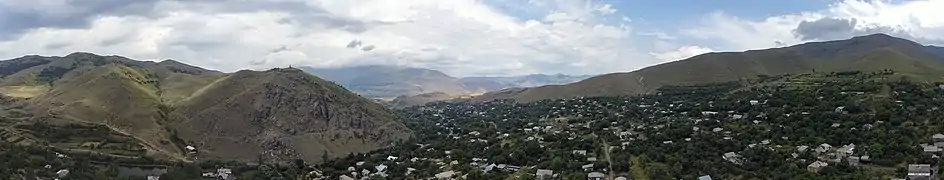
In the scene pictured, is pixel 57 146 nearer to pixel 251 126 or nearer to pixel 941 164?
pixel 251 126

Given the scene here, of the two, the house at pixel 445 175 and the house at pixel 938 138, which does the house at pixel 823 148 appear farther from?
the house at pixel 445 175

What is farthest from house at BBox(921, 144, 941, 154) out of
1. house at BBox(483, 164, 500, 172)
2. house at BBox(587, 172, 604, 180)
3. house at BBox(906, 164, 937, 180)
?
house at BBox(483, 164, 500, 172)

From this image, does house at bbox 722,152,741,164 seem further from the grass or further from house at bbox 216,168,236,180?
the grass

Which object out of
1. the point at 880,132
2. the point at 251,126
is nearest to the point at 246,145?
the point at 251,126

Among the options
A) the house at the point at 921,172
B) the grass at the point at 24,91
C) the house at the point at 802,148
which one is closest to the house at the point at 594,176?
the house at the point at 802,148

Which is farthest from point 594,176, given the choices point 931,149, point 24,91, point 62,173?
point 24,91
